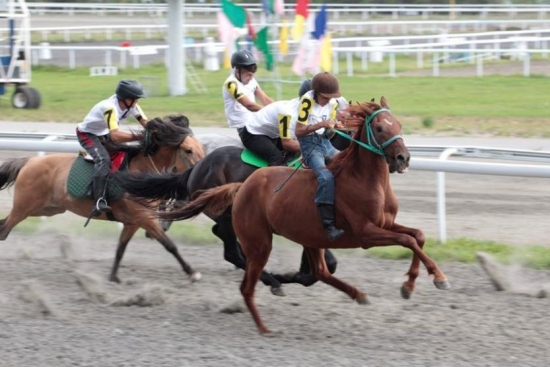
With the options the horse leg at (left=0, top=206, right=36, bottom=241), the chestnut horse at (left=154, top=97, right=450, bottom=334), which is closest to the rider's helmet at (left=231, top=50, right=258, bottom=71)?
the chestnut horse at (left=154, top=97, right=450, bottom=334)

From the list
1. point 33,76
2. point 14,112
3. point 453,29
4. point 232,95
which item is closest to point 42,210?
point 232,95

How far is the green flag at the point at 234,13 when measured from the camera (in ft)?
59.8

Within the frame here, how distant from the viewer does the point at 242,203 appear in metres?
7.06

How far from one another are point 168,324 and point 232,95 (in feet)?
8.30

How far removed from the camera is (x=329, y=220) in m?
6.73

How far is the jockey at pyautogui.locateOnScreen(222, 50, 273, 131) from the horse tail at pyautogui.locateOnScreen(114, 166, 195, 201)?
0.72 metres

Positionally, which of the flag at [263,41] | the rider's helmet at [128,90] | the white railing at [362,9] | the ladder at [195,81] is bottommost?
the ladder at [195,81]

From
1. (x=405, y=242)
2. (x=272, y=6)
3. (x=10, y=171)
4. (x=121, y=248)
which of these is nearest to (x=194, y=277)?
(x=121, y=248)

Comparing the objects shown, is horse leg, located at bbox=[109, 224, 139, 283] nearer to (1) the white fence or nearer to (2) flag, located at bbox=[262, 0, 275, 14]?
(1) the white fence

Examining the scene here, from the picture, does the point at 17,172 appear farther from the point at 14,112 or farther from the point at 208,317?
the point at 14,112

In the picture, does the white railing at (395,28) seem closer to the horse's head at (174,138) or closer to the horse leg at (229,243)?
the horse's head at (174,138)

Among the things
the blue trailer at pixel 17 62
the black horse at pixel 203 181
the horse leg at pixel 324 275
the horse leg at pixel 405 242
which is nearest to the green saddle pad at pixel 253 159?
the black horse at pixel 203 181

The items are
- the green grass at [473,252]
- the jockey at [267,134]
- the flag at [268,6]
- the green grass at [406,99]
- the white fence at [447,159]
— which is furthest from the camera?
the flag at [268,6]

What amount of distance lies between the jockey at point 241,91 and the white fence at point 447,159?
1659mm
